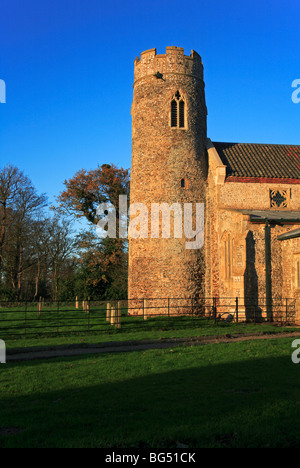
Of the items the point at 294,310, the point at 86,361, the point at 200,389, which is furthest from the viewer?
the point at 294,310

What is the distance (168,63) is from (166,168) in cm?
659

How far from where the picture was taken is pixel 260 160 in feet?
84.7

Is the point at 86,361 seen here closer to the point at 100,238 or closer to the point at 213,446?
the point at 213,446

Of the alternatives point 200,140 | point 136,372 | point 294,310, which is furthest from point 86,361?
point 200,140

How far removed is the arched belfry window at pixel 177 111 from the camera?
81.1 ft

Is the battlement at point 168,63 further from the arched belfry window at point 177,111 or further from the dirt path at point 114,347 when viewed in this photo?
the dirt path at point 114,347

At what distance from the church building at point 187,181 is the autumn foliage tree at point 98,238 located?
1113 cm

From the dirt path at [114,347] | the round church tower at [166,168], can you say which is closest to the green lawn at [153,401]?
the dirt path at [114,347]

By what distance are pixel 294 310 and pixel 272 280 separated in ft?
5.97

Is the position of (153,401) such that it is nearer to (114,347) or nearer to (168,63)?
(114,347)

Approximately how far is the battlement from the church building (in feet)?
0.19

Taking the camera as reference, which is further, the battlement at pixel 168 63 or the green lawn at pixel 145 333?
the battlement at pixel 168 63

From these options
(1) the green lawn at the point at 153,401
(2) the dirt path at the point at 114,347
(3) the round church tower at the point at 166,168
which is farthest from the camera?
(3) the round church tower at the point at 166,168

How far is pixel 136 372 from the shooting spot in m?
8.88
